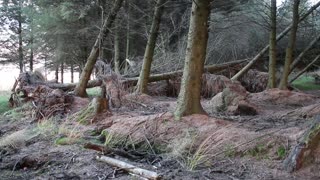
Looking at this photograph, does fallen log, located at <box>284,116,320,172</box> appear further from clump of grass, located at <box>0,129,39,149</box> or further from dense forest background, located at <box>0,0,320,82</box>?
dense forest background, located at <box>0,0,320,82</box>

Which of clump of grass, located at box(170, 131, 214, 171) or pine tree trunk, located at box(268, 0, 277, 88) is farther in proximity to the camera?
pine tree trunk, located at box(268, 0, 277, 88)

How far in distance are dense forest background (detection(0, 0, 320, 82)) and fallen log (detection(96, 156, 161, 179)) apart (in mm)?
5712

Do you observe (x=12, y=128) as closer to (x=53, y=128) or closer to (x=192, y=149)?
(x=53, y=128)

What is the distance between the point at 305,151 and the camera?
3.51 meters

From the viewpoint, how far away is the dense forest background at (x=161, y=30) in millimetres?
11141

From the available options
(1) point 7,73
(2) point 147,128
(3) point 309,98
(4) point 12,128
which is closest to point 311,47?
(3) point 309,98

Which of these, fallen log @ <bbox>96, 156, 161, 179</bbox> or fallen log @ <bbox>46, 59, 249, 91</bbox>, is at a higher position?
fallen log @ <bbox>46, 59, 249, 91</bbox>

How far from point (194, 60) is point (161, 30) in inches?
285

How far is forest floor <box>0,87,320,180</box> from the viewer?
3729 mm

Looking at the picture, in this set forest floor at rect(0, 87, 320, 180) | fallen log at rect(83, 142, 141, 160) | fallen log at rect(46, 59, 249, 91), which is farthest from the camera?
fallen log at rect(46, 59, 249, 91)

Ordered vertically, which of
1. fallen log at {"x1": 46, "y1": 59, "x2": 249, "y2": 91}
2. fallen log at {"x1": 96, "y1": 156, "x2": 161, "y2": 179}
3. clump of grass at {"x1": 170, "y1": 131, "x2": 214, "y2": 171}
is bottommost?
fallen log at {"x1": 96, "y1": 156, "x2": 161, "y2": 179}

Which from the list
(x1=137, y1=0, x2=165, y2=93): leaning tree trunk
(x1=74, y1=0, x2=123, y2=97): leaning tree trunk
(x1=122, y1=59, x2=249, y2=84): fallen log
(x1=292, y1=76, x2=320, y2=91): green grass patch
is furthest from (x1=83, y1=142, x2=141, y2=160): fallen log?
(x1=292, y1=76, x2=320, y2=91): green grass patch

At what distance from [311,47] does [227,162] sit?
31.8 feet

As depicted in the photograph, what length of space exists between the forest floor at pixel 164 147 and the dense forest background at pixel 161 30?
14.4 feet
